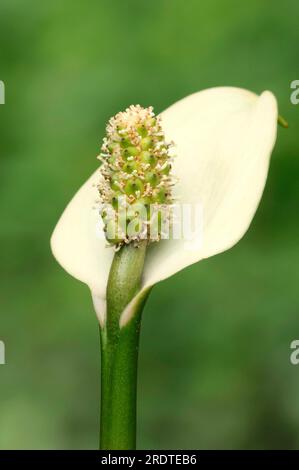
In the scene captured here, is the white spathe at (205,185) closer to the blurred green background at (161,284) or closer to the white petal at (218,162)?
the white petal at (218,162)

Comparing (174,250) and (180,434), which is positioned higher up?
(174,250)

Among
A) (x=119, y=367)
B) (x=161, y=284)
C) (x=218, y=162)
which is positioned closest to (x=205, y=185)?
(x=218, y=162)

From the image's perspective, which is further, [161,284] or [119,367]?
[161,284]

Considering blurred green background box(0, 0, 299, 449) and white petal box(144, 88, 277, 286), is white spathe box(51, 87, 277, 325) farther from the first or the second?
blurred green background box(0, 0, 299, 449)

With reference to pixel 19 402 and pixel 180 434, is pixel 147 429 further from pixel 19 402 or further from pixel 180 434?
pixel 19 402

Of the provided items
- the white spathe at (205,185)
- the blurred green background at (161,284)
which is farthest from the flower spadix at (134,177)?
the blurred green background at (161,284)

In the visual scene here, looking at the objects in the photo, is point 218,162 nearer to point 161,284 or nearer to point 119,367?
point 119,367
